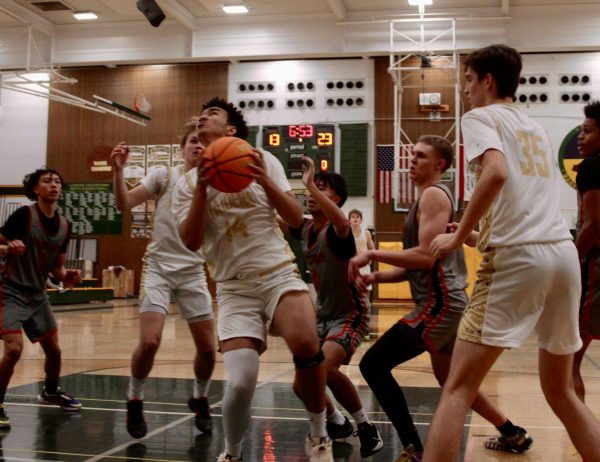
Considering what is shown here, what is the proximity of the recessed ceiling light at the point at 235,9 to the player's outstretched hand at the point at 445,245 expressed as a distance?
660 inches

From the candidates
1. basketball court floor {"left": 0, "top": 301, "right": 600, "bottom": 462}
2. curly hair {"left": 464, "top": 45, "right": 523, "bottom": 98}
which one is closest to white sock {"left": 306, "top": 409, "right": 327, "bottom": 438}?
basketball court floor {"left": 0, "top": 301, "right": 600, "bottom": 462}

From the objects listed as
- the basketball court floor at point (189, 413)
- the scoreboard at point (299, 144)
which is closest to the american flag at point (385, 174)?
the scoreboard at point (299, 144)

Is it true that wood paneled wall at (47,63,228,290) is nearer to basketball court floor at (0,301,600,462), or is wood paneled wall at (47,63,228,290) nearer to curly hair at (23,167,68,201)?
basketball court floor at (0,301,600,462)

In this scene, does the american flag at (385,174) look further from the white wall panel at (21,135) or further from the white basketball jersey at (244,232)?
the white basketball jersey at (244,232)

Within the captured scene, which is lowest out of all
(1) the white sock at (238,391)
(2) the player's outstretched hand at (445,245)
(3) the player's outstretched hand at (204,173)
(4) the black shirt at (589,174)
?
(1) the white sock at (238,391)

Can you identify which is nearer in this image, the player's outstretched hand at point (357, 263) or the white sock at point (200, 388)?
the player's outstretched hand at point (357, 263)

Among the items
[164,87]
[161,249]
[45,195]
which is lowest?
[161,249]

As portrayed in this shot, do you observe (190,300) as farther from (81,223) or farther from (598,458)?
(81,223)

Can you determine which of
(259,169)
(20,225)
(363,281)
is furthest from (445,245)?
(20,225)

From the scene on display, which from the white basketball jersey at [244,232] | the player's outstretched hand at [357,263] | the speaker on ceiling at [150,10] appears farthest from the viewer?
the speaker on ceiling at [150,10]

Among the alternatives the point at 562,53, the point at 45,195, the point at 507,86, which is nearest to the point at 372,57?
the point at 562,53

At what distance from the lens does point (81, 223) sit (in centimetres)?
2059

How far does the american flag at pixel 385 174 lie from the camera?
18.8m

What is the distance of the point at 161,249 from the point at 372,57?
15569mm
